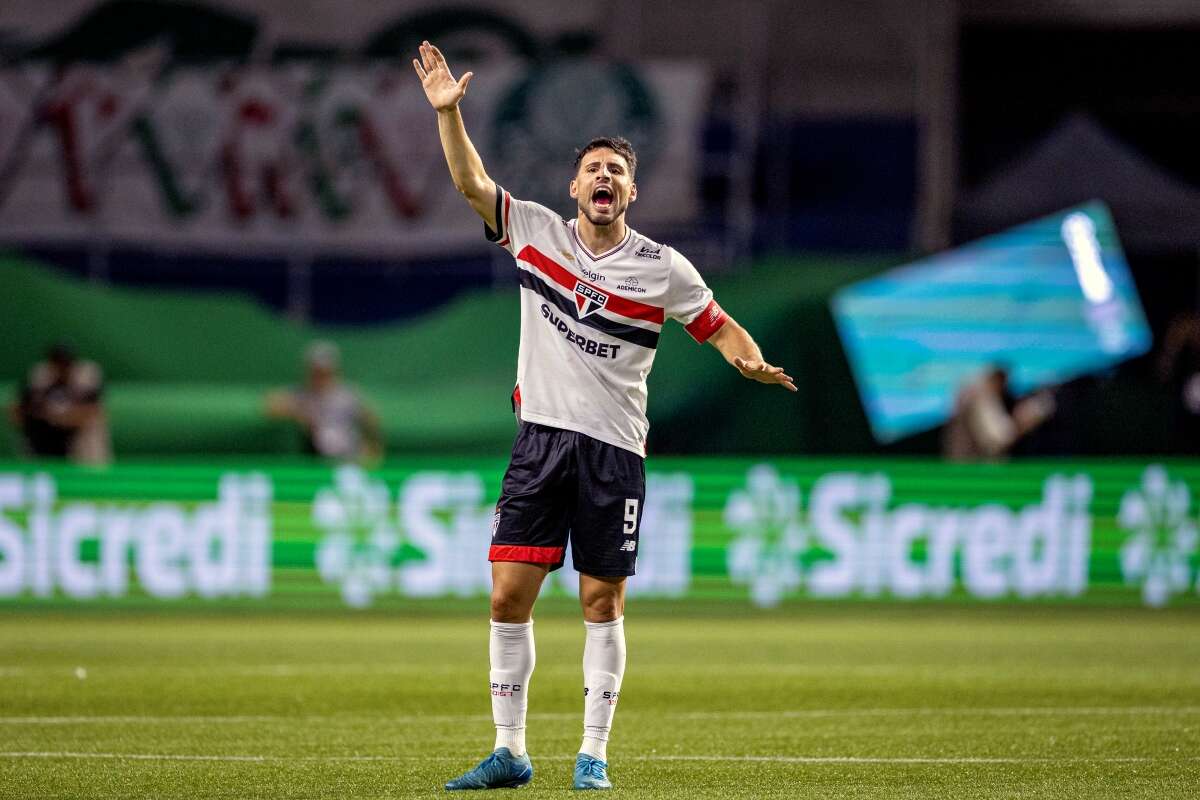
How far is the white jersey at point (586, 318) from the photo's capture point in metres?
6.58

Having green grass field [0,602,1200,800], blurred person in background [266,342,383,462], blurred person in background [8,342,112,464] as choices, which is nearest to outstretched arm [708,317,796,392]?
green grass field [0,602,1200,800]

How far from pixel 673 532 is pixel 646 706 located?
5.77 meters

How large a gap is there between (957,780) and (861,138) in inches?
662

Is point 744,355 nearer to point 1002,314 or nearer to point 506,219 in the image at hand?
point 506,219

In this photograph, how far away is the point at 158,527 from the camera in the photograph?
14.5m

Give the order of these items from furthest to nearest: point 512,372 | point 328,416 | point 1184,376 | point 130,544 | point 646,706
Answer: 1. point 512,372
2. point 1184,376
3. point 328,416
4. point 130,544
5. point 646,706

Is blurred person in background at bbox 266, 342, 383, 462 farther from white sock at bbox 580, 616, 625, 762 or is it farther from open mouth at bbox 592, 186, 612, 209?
open mouth at bbox 592, 186, 612, 209

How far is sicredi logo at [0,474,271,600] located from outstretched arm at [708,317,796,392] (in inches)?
330

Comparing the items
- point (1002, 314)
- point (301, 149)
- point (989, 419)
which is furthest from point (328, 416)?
point (1002, 314)

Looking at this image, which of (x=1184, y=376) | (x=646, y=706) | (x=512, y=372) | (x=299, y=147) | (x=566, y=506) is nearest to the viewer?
(x=566, y=506)

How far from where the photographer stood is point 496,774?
6.38m

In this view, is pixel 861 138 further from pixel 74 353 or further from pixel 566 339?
pixel 566 339

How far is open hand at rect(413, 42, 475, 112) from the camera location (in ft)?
21.1

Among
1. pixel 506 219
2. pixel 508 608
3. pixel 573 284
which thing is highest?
pixel 506 219
